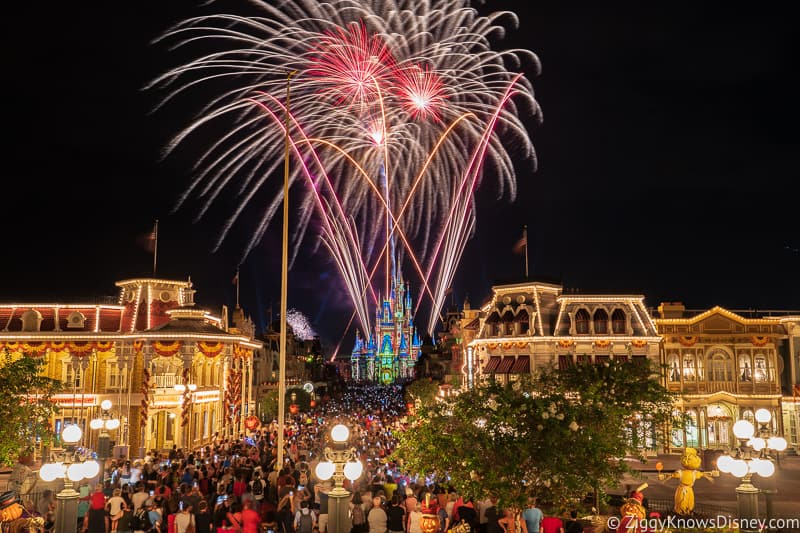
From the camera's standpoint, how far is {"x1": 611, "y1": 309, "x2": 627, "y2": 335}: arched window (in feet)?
126

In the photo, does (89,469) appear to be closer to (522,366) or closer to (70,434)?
(70,434)

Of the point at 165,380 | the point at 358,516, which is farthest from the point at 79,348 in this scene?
the point at 358,516

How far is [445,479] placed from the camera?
15.7 meters

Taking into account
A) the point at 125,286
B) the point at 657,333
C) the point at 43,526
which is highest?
the point at 125,286

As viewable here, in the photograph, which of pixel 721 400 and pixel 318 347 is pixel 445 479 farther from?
pixel 318 347

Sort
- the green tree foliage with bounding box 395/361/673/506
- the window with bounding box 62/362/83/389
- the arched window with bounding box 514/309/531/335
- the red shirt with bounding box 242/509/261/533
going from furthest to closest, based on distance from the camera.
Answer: the window with bounding box 62/362/83/389, the arched window with bounding box 514/309/531/335, the green tree foliage with bounding box 395/361/673/506, the red shirt with bounding box 242/509/261/533

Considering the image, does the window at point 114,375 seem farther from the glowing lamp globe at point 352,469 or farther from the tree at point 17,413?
the glowing lamp globe at point 352,469

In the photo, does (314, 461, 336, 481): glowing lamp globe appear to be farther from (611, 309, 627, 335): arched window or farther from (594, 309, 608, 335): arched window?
(611, 309, 627, 335): arched window

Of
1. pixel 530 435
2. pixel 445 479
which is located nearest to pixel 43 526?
pixel 445 479

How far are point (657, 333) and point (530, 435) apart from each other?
92.6 feet

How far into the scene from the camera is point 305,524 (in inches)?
558

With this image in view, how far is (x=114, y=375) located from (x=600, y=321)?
29.8m

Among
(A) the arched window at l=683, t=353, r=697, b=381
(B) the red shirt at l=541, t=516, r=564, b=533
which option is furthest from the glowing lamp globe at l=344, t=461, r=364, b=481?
(A) the arched window at l=683, t=353, r=697, b=381

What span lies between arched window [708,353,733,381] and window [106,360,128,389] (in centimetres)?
3551
